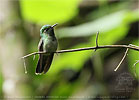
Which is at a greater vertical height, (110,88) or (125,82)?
(125,82)

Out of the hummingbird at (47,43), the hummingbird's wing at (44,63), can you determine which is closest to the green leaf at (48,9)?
the hummingbird at (47,43)

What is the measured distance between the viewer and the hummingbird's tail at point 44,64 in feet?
4.73

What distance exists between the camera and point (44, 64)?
151 centimetres

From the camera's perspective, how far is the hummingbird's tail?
56.8 inches

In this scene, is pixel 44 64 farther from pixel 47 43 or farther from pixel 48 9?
pixel 48 9

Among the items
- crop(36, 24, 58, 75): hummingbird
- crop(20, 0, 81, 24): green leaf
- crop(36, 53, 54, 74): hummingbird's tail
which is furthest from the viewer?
crop(20, 0, 81, 24): green leaf

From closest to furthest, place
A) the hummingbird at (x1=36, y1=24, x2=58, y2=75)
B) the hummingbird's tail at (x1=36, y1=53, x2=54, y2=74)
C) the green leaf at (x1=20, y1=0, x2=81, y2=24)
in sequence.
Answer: the hummingbird's tail at (x1=36, y1=53, x2=54, y2=74) < the hummingbird at (x1=36, y1=24, x2=58, y2=75) < the green leaf at (x1=20, y1=0, x2=81, y2=24)

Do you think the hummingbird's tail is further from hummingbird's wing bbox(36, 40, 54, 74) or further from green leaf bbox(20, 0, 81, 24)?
green leaf bbox(20, 0, 81, 24)

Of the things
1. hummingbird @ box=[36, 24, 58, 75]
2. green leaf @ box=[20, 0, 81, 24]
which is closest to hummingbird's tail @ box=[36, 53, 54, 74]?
hummingbird @ box=[36, 24, 58, 75]

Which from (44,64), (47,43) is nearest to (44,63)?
(44,64)

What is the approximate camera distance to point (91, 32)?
2535mm

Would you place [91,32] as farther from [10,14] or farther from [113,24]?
[10,14]

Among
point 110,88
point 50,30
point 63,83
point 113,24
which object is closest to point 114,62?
point 110,88

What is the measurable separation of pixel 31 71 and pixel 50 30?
37.1 inches
